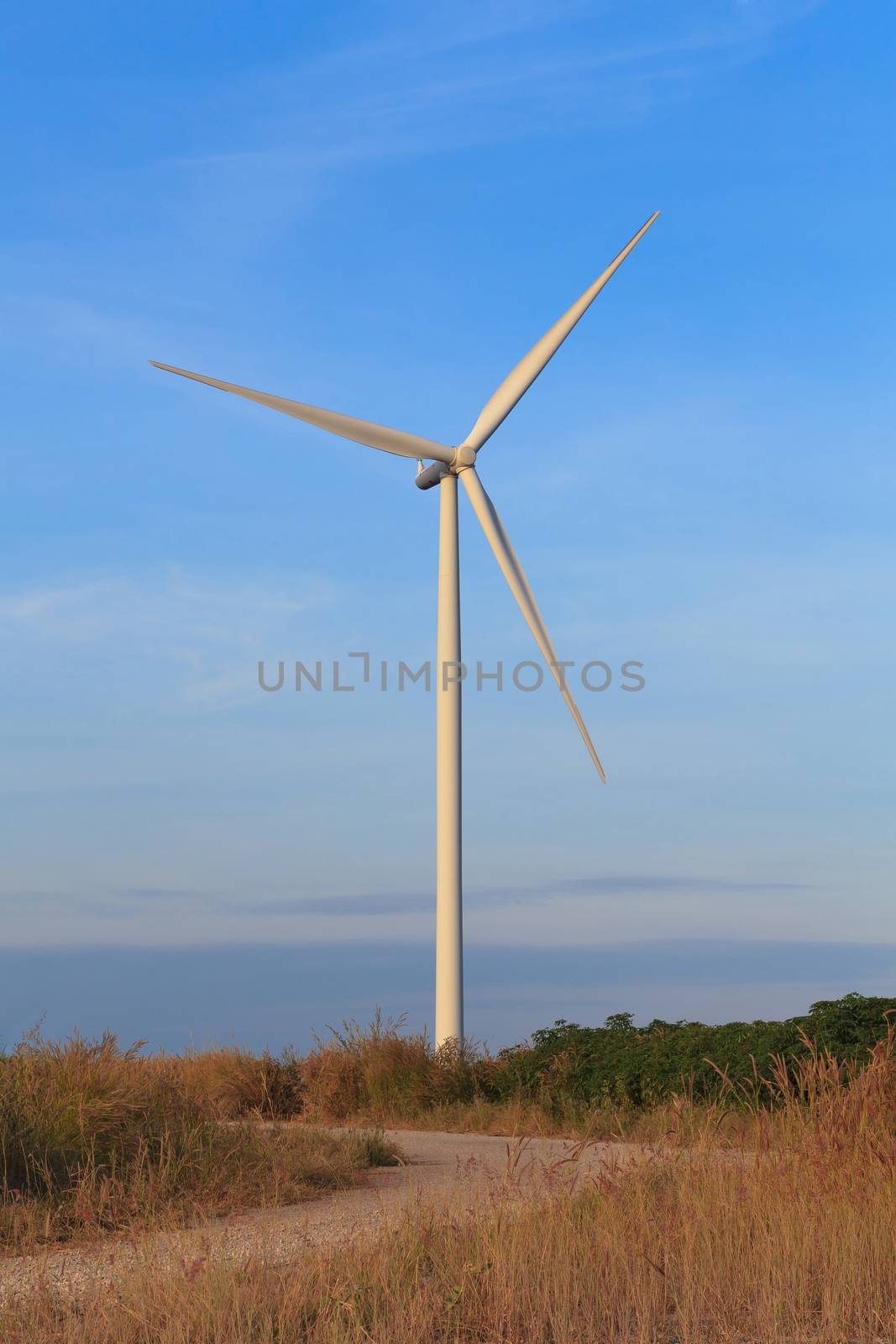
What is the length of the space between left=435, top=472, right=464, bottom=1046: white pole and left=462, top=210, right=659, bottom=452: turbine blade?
3210 millimetres

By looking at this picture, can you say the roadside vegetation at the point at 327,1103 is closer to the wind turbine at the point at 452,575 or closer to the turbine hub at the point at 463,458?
the wind turbine at the point at 452,575

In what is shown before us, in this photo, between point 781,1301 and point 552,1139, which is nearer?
point 781,1301

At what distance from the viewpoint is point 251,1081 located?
20.0m

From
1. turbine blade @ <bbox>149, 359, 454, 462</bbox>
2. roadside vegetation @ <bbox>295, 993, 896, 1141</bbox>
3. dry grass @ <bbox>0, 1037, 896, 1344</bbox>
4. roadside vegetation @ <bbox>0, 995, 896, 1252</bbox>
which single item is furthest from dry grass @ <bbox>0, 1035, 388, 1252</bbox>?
turbine blade @ <bbox>149, 359, 454, 462</bbox>

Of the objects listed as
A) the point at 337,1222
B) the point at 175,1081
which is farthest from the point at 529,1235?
the point at 175,1081

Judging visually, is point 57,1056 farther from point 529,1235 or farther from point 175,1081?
point 529,1235

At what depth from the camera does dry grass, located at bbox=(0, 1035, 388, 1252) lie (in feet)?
33.5

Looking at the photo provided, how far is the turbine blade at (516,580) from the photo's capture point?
23375mm

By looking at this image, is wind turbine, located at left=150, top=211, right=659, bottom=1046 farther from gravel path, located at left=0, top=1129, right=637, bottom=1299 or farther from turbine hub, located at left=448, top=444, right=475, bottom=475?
gravel path, located at left=0, top=1129, right=637, bottom=1299

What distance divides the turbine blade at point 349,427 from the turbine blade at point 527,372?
82cm

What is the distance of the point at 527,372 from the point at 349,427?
3.63 meters

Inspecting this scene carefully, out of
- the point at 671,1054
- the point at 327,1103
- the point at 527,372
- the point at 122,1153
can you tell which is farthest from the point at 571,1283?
the point at 527,372

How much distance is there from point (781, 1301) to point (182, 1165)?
18.8 ft

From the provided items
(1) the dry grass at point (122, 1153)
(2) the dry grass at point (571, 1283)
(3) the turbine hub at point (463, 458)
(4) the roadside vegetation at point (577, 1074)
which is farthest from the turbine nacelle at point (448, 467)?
(2) the dry grass at point (571, 1283)
